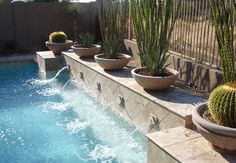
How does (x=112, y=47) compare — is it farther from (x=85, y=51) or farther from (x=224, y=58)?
(x=224, y=58)

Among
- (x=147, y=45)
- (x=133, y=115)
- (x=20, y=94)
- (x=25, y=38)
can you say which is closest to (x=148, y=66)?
(x=147, y=45)

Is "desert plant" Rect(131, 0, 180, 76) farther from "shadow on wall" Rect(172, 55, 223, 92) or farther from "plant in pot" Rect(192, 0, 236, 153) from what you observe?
"plant in pot" Rect(192, 0, 236, 153)

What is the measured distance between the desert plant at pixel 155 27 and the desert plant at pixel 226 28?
1.88 meters

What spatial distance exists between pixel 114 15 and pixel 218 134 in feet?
15.8

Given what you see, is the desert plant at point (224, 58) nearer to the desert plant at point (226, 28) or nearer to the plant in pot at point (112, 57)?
the desert plant at point (226, 28)

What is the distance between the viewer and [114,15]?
7277mm

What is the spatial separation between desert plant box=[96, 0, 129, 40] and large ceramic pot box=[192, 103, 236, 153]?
4.34 m

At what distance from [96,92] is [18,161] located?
275 centimetres

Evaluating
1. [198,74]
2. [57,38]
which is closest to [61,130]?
[198,74]

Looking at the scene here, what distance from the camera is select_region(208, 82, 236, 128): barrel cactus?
3109mm

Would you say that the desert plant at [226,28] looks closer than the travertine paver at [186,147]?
No

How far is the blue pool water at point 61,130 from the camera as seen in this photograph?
4414 mm

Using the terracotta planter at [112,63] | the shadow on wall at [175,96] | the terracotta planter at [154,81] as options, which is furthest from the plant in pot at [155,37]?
the terracotta planter at [112,63]

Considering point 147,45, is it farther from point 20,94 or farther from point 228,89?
point 20,94
